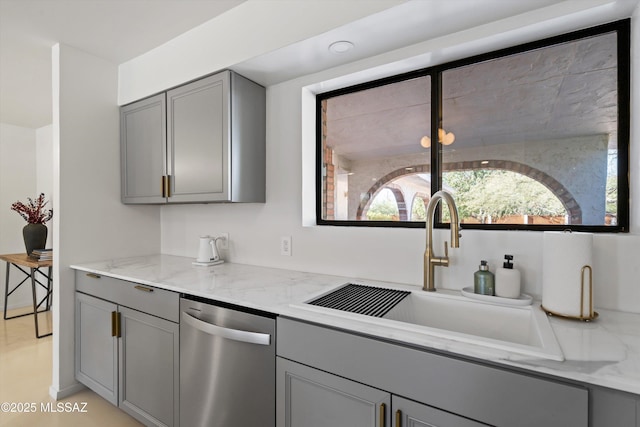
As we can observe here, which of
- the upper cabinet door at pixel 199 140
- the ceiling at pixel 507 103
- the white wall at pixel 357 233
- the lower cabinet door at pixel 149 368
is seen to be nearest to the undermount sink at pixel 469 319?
the white wall at pixel 357 233

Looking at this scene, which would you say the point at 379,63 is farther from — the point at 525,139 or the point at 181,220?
the point at 181,220

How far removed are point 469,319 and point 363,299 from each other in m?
0.44

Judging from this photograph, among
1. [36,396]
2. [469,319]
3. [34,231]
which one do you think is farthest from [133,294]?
[34,231]

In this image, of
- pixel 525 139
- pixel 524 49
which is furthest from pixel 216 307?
pixel 524 49

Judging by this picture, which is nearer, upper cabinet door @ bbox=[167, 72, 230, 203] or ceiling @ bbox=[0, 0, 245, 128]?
ceiling @ bbox=[0, 0, 245, 128]

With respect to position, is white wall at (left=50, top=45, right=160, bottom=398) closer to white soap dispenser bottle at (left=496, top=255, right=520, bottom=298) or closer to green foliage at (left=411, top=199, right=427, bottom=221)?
green foliage at (left=411, top=199, right=427, bottom=221)

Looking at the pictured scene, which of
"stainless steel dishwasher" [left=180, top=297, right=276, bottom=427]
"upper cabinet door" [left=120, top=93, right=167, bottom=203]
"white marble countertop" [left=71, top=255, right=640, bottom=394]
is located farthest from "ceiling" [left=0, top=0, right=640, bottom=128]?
"stainless steel dishwasher" [left=180, top=297, right=276, bottom=427]

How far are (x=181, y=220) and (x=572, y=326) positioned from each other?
2508 millimetres

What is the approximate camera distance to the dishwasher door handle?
1201mm

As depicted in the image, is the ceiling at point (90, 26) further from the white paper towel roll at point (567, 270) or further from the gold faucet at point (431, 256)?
the white paper towel roll at point (567, 270)

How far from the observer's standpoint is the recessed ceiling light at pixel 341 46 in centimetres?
150

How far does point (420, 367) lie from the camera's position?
2.92 ft

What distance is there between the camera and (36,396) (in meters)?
2.08

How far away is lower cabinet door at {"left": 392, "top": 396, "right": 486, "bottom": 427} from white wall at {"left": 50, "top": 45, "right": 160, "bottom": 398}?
2258mm
